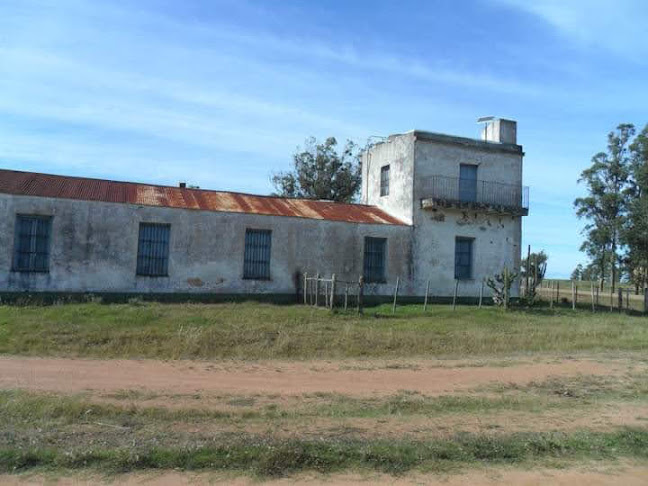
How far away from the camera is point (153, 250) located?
21.4 metres

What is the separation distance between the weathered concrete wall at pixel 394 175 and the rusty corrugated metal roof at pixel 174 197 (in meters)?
0.66

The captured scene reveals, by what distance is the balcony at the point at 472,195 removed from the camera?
86.3ft

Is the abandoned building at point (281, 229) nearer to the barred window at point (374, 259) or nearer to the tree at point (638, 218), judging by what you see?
the barred window at point (374, 259)

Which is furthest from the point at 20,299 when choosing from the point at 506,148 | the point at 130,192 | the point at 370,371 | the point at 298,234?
the point at 506,148

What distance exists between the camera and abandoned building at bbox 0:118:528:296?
20.0 metres

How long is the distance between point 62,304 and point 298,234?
898cm

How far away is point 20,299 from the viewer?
62.1 feet

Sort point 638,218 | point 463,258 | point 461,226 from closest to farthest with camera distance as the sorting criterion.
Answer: point 461,226 → point 463,258 → point 638,218

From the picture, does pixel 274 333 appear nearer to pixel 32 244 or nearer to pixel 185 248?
pixel 185 248

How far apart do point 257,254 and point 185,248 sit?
2.81 meters

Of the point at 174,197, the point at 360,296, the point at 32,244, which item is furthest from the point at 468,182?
the point at 32,244

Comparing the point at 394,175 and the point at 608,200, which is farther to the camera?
the point at 608,200

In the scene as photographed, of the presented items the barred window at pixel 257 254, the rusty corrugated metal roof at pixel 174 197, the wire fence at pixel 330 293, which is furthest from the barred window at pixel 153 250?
the wire fence at pixel 330 293

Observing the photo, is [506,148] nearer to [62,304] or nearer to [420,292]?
[420,292]
